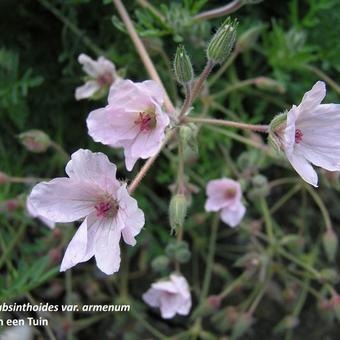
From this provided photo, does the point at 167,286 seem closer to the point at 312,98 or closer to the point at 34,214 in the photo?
the point at 34,214

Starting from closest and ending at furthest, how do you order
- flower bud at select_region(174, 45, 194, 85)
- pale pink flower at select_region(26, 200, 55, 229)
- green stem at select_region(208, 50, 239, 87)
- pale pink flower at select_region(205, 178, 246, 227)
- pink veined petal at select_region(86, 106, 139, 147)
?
flower bud at select_region(174, 45, 194, 85) → pink veined petal at select_region(86, 106, 139, 147) → pale pink flower at select_region(26, 200, 55, 229) → pale pink flower at select_region(205, 178, 246, 227) → green stem at select_region(208, 50, 239, 87)

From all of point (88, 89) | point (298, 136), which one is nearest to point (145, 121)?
point (298, 136)

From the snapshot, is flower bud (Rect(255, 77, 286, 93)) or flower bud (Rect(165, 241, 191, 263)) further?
flower bud (Rect(255, 77, 286, 93))

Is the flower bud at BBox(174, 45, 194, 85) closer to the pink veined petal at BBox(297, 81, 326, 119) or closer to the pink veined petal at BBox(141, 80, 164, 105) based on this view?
the pink veined petal at BBox(141, 80, 164, 105)

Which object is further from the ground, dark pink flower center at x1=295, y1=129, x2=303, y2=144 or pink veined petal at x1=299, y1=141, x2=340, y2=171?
dark pink flower center at x1=295, y1=129, x2=303, y2=144

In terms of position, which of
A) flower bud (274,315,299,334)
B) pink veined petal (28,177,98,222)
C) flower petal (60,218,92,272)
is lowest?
flower bud (274,315,299,334)

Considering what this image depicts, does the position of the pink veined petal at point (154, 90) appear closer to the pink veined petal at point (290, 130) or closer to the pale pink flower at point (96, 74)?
the pink veined petal at point (290, 130)

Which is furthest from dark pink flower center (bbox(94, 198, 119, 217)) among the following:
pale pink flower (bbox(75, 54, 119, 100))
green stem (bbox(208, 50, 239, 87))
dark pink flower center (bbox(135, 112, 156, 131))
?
green stem (bbox(208, 50, 239, 87))

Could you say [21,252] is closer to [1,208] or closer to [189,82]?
[1,208]

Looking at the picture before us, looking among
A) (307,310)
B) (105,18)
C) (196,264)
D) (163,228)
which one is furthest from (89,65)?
(307,310)
